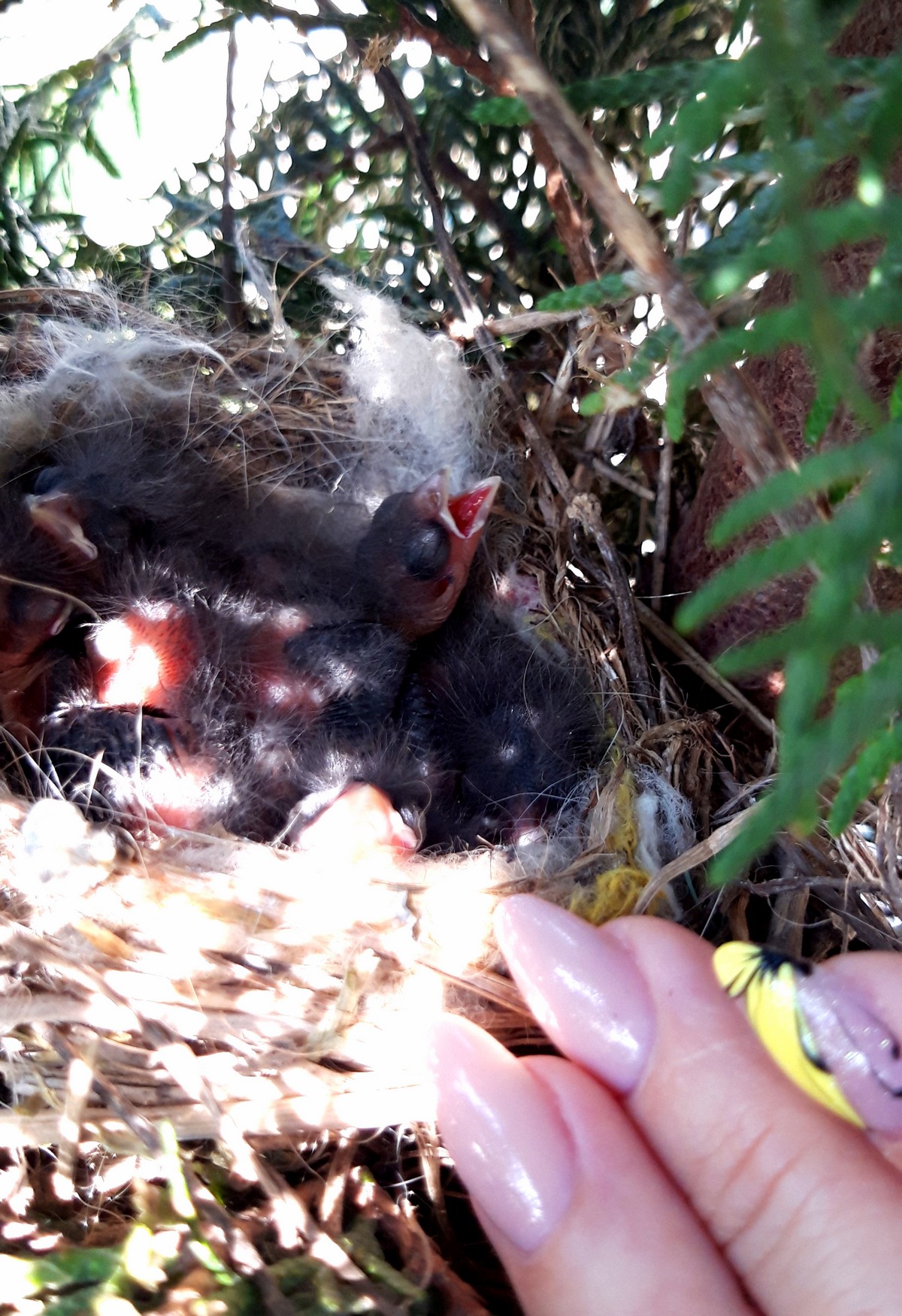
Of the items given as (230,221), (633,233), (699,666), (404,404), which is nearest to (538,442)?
(404,404)

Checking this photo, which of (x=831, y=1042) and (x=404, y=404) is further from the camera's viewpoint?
(x=404, y=404)

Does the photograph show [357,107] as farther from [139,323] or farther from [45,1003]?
[45,1003]

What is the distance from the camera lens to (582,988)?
606 mm

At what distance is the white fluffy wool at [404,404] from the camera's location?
3.39 ft

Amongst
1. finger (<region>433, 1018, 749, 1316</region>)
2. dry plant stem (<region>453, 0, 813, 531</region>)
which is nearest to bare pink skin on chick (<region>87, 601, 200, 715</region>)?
finger (<region>433, 1018, 749, 1316</region>)

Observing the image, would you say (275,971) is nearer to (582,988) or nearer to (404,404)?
(582,988)

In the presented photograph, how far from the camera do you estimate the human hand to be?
0.51 meters

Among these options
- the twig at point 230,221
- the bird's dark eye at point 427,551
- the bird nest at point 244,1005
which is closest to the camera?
the bird nest at point 244,1005

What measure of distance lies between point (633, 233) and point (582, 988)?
18.0 inches

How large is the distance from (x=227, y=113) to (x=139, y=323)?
28cm

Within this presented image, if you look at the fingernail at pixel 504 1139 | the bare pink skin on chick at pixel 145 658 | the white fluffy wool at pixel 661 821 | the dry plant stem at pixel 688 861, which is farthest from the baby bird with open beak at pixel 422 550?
the fingernail at pixel 504 1139

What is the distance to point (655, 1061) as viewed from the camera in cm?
58

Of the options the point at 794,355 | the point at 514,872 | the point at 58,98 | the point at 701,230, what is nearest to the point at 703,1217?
the point at 514,872

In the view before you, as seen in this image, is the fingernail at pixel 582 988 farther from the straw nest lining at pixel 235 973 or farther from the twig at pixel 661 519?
the twig at pixel 661 519
